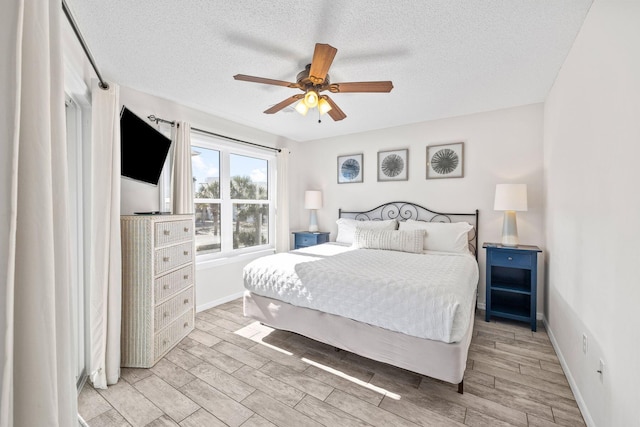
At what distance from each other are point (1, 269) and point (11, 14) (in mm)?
567

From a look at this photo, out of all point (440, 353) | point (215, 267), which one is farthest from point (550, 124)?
point (215, 267)

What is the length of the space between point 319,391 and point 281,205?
2983 millimetres

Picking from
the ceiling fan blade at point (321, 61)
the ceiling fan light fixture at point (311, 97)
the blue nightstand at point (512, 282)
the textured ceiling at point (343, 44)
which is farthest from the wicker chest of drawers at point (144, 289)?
the blue nightstand at point (512, 282)

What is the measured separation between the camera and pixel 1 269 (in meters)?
0.59

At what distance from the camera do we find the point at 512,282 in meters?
3.30

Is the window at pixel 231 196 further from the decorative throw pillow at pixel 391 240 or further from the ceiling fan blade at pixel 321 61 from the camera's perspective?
the ceiling fan blade at pixel 321 61

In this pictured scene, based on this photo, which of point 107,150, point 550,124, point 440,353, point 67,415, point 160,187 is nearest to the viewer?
point 67,415

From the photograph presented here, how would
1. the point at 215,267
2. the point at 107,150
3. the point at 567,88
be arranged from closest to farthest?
1. the point at 107,150
2. the point at 567,88
3. the point at 215,267

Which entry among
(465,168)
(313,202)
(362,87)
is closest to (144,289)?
(362,87)

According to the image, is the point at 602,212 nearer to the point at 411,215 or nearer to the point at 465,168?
the point at 465,168

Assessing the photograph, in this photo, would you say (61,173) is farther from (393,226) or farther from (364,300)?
(393,226)

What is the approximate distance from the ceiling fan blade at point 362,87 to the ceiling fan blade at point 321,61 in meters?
0.17

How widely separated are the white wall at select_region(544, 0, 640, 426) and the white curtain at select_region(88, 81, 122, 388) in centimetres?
300

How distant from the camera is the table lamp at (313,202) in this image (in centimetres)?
463
